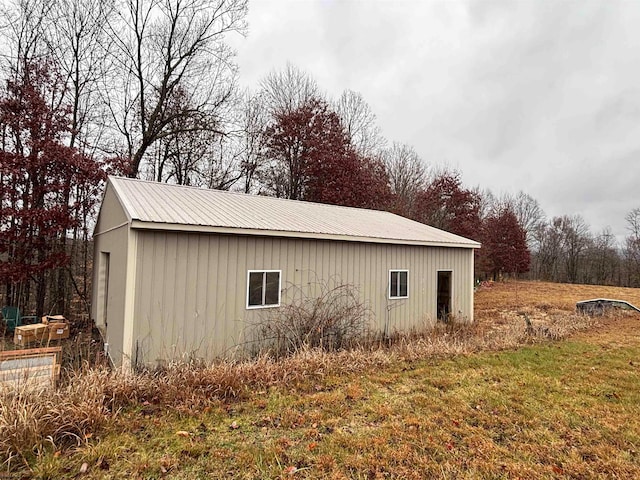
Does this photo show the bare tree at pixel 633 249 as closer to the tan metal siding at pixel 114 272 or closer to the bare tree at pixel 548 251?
the bare tree at pixel 548 251

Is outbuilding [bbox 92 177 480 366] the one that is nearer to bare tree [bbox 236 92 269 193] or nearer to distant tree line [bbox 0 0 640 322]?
distant tree line [bbox 0 0 640 322]

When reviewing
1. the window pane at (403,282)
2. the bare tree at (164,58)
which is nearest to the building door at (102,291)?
the bare tree at (164,58)

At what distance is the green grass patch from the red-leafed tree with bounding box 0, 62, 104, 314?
7.85 m

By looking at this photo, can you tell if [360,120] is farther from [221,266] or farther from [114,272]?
[114,272]

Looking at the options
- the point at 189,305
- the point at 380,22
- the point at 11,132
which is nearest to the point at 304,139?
the point at 380,22

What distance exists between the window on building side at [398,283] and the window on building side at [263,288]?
3.45 m

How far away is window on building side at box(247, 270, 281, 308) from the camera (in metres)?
6.77

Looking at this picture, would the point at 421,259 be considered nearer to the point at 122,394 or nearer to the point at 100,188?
the point at 122,394

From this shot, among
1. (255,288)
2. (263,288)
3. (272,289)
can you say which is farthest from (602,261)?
(255,288)

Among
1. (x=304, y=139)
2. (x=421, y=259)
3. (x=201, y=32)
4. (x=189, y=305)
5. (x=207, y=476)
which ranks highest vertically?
(x=201, y=32)

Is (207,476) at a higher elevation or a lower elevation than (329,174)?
lower

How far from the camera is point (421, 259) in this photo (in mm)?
9938

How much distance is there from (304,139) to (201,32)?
6750 mm

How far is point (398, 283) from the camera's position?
30.7 ft
